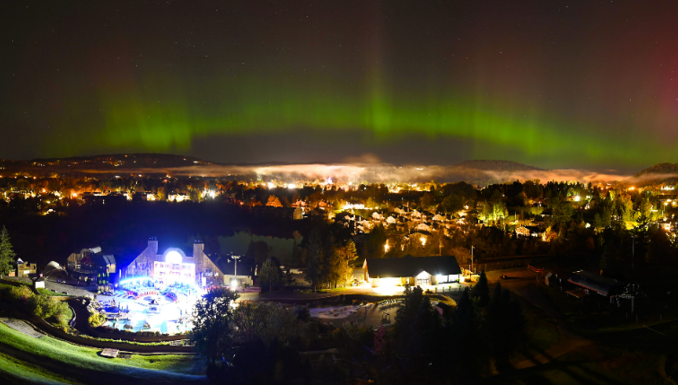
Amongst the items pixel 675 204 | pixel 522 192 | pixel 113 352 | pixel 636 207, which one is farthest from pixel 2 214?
pixel 675 204

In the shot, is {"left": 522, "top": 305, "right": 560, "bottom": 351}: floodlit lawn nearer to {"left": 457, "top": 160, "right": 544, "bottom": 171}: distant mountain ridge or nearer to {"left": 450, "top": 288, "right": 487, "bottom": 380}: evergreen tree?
{"left": 450, "top": 288, "right": 487, "bottom": 380}: evergreen tree

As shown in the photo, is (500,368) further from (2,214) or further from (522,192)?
(2,214)

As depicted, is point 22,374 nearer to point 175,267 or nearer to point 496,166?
point 175,267

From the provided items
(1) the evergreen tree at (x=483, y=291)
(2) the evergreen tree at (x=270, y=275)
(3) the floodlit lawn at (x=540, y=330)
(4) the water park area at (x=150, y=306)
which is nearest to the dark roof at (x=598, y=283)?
(3) the floodlit lawn at (x=540, y=330)

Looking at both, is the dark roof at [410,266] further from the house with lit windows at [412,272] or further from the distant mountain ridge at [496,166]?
the distant mountain ridge at [496,166]

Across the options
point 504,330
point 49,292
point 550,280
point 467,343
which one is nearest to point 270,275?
point 49,292

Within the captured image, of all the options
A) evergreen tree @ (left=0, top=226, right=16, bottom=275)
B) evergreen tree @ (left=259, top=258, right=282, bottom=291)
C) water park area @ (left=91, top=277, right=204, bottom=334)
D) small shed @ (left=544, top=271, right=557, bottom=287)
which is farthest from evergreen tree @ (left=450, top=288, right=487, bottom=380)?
evergreen tree @ (left=0, top=226, right=16, bottom=275)
